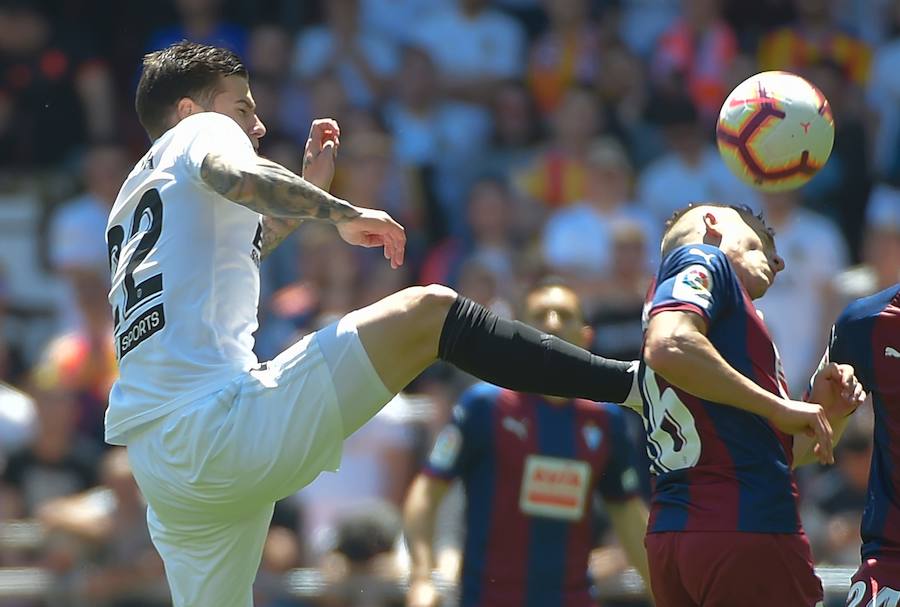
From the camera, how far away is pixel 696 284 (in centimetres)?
493

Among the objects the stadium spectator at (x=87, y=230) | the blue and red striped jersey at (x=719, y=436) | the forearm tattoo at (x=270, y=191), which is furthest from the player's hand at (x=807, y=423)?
the stadium spectator at (x=87, y=230)

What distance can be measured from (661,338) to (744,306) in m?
0.41

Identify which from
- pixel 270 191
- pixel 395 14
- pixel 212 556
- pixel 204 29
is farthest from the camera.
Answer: pixel 395 14

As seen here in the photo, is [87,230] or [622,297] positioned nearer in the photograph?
[622,297]

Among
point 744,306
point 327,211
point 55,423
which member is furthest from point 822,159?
point 55,423

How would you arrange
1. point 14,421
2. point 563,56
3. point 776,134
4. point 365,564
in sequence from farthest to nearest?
point 563,56
point 14,421
point 365,564
point 776,134

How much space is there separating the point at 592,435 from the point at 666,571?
2.44m

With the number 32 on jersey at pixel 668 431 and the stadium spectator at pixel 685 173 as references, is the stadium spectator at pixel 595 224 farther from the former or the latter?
the number 32 on jersey at pixel 668 431

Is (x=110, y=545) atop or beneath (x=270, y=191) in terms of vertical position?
beneath

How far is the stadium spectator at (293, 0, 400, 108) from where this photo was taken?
11992 millimetres

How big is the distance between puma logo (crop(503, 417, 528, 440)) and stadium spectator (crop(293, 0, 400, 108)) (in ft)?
15.9

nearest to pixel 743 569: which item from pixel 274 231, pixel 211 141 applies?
pixel 211 141

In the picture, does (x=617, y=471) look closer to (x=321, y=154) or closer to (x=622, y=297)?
(x=321, y=154)

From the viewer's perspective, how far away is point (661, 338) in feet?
15.8
